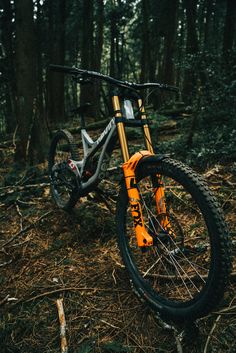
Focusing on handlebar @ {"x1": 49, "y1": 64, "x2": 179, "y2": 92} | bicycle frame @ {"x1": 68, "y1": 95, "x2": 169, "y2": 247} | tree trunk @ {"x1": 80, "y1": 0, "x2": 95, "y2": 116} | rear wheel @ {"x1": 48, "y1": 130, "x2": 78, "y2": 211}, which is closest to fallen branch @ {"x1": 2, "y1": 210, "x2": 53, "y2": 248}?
rear wheel @ {"x1": 48, "y1": 130, "x2": 78, "y2": 211}

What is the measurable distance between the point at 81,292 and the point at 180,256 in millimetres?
821

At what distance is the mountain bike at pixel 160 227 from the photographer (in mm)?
1648

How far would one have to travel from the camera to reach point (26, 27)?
5.93m

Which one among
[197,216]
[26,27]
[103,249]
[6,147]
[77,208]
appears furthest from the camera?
Answer: [6,147]

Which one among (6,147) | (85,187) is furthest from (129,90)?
(6,147)

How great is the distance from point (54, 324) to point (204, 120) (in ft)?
16.3

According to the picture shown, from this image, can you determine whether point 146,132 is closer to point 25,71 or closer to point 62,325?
point 62,325

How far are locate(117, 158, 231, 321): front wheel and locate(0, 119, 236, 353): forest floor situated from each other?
0.14 metres

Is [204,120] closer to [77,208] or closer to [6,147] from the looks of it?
[77,208]

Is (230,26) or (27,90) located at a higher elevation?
(230,26)

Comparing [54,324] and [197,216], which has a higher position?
[197,216]

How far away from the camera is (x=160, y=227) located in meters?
2.15

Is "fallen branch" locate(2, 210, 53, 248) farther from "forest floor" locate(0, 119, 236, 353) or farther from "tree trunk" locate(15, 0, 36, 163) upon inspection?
"tree trunk" locate(15, 0, 36, 163)

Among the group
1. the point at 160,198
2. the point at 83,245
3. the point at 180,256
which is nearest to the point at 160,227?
the point at 160,198
